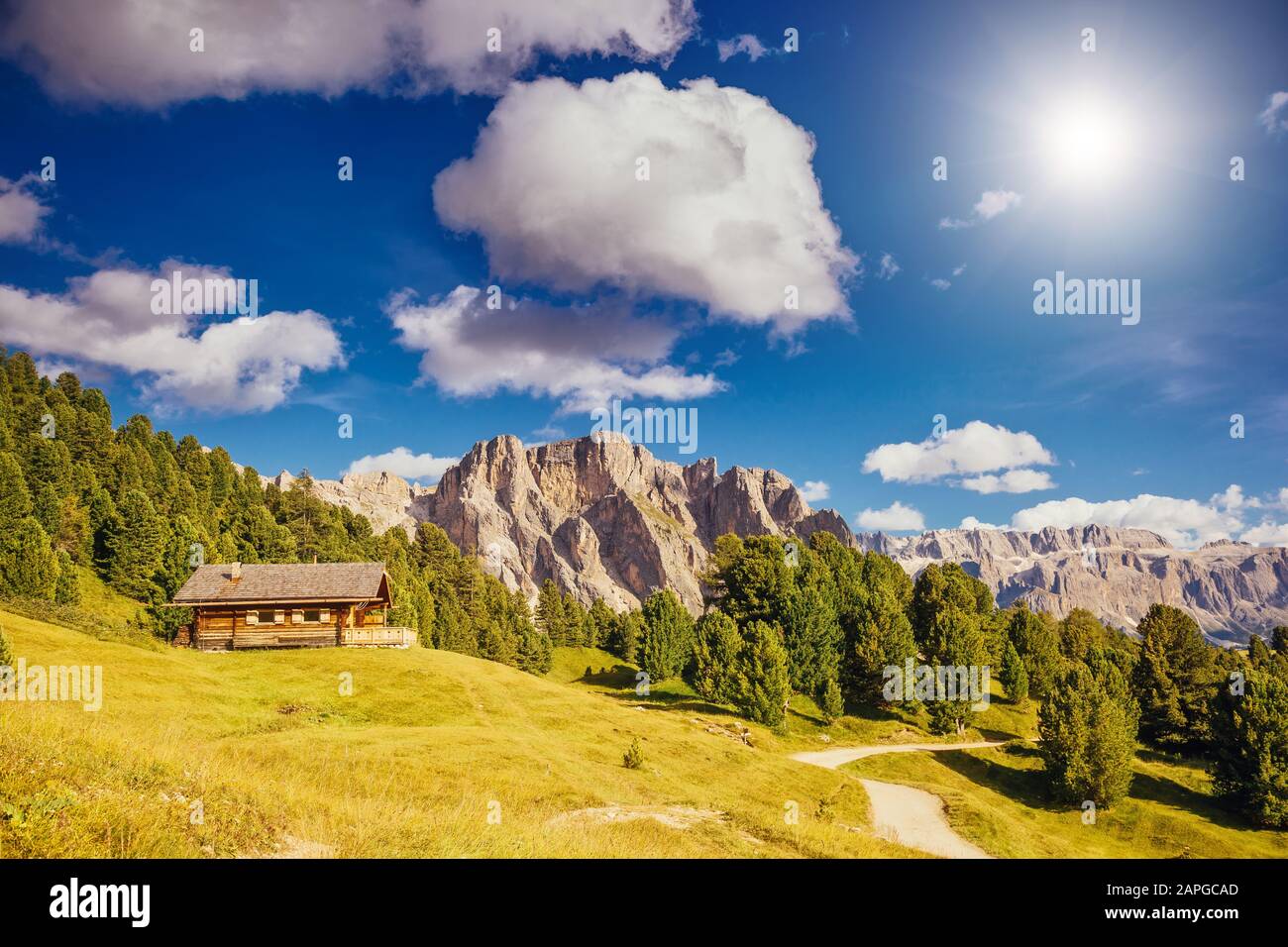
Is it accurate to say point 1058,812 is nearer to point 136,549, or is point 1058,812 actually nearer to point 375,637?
point 375,637

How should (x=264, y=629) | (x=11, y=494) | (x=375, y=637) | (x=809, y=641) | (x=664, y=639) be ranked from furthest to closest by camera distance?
(x=664, y=639) < (x=11, y=494) < (x=809, y=641) < (x=375, y=637) < (x=264, y=629)

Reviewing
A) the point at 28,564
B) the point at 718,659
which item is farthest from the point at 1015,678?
the point at 28,564

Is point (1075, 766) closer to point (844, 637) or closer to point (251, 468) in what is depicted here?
point (844, 637)

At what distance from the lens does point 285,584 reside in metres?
53.6

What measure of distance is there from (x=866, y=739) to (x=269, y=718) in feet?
172

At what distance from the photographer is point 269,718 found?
31.4 metres

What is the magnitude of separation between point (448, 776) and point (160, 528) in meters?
80.1

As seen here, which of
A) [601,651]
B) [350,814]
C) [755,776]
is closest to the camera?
[350,814]

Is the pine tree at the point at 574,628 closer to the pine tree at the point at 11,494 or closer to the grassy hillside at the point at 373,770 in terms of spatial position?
the grassy hillside at the point at 373,770

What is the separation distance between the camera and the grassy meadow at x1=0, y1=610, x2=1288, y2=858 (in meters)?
11.1

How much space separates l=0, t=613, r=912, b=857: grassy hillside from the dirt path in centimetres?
161
